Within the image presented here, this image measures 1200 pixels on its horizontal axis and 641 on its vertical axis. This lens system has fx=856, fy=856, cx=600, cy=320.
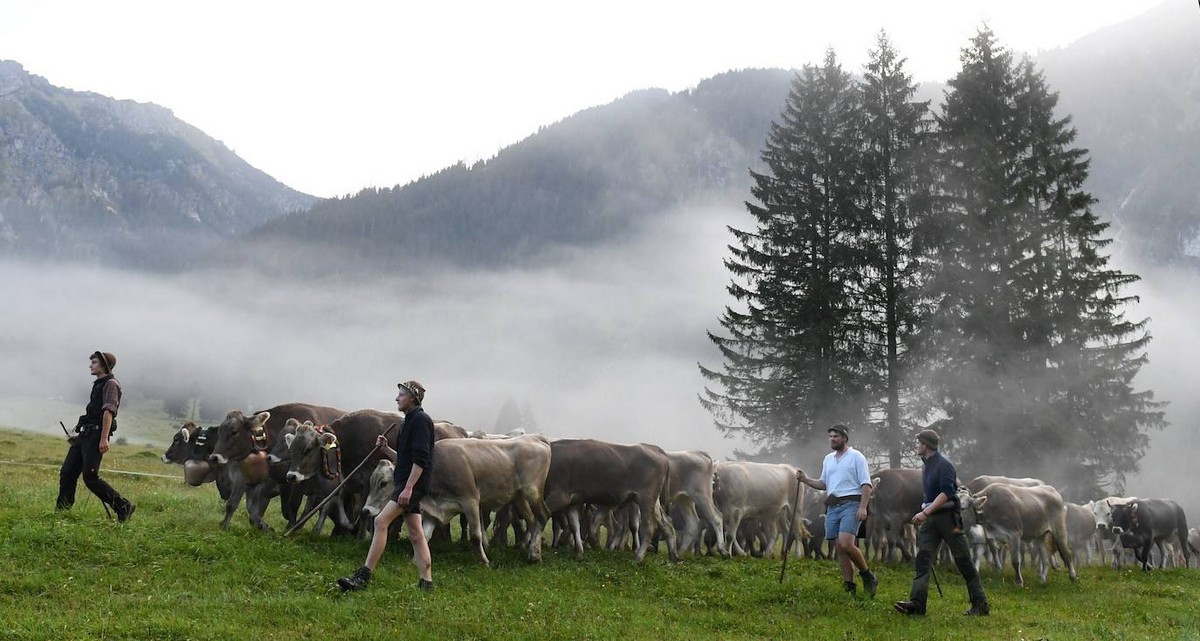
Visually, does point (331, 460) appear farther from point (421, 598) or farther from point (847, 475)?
point (847, 475)

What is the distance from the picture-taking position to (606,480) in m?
15.8

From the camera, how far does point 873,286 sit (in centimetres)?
3244

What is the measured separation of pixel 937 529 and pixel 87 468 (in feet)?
41.8

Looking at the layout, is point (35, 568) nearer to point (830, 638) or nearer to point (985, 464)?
point (830, 638)

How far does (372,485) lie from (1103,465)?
88.0 ft

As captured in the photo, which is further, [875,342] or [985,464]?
[875,342]

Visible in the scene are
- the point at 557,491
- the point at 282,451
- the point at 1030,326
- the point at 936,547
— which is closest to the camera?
the point at 936,547

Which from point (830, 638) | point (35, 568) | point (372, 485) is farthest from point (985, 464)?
point (35, 568)

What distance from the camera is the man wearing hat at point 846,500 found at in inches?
513

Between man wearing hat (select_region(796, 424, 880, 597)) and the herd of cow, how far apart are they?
11.6ft

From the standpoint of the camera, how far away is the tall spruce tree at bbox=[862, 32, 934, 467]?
3153cm

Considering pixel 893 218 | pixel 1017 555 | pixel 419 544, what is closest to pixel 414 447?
pixel 419 544

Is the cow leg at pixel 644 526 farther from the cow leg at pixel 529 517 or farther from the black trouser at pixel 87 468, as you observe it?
the black trouser at pixel 87 468

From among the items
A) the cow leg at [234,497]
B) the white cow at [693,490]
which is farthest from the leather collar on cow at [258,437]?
the white cow at [693,490]
